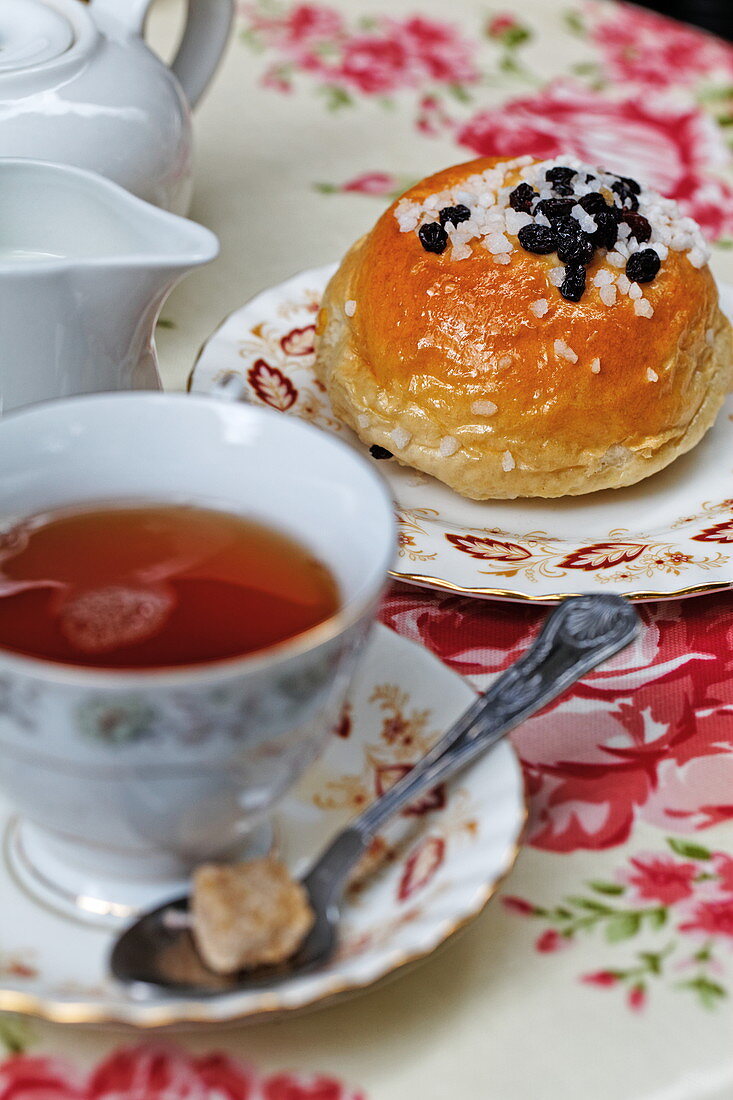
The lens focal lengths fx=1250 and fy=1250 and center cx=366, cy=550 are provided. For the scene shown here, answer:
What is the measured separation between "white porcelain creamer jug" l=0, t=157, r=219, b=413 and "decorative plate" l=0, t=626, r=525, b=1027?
32 cm

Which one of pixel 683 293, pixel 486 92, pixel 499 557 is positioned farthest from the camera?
pixel 486 92

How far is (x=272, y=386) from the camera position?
4.37 ft

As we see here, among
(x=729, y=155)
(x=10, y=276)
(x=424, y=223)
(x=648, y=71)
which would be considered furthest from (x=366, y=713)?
(x=648, y=71)

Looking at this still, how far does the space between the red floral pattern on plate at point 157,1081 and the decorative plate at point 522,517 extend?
45cm

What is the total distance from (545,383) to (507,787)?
53 cm

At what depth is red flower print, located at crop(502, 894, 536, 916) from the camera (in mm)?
799

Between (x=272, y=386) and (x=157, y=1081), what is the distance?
80cm

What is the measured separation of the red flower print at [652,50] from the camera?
2.11 m

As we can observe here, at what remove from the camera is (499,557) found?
1.10m

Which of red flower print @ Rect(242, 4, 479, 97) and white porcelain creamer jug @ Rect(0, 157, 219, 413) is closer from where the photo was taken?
white porcelain creamer jug @ Rect(0, 157, 219, 413)

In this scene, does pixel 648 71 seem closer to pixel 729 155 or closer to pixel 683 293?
pixel 729 155

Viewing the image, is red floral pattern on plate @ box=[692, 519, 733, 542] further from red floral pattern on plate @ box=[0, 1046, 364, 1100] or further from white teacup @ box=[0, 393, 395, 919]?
red floral pattern on plate @ box=[0, 1046, 364, 1100]

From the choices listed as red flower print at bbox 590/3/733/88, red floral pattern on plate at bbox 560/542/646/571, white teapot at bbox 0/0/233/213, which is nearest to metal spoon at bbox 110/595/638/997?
red floral pattern on plate at bbox 560/542/646/571

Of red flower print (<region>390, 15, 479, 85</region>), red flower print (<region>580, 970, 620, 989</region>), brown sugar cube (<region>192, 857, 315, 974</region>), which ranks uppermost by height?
red flower print (<region>390, 15, 479, 85</region>)
